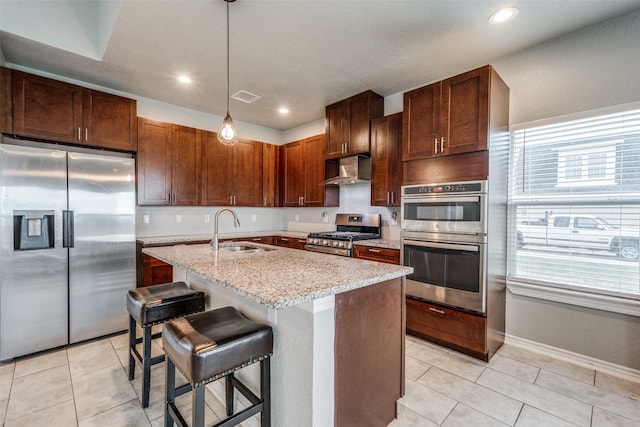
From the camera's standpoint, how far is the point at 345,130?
151 inches

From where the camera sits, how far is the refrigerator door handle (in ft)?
8.89

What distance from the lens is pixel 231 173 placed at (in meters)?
4.34

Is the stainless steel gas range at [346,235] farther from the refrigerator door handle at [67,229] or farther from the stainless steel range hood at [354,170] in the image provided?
the refrigerator door handle at [67,229]

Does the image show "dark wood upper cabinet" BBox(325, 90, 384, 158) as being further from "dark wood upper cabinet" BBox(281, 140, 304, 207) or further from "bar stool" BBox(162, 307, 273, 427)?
"bar stool" BBox(162, 307, 273, 427)

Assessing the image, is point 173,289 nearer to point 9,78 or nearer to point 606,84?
point 9,78

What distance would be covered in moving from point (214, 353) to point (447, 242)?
7.06 ft

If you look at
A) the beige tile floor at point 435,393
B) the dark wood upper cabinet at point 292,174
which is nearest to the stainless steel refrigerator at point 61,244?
the beige tile floor at point 435,393

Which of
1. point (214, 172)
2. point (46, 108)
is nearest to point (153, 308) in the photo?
point (46, 108)

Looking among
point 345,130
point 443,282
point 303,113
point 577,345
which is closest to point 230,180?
point 303,113

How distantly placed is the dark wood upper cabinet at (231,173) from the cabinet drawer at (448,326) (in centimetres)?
284

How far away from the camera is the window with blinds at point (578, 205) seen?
222 cm

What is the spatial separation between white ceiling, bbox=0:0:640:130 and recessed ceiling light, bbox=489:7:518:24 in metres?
0.04

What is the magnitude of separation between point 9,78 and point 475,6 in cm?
399

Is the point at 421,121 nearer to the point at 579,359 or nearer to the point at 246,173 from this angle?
the point at 579,359
